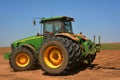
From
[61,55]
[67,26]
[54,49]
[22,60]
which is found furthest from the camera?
[22,60]

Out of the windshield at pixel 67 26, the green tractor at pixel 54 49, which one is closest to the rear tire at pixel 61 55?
the green tractor at pixel 54 49

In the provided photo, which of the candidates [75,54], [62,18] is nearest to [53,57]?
[75,54]

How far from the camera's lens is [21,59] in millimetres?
12992

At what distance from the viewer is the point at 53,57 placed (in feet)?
36.8

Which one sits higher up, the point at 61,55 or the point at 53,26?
the point at 53,26

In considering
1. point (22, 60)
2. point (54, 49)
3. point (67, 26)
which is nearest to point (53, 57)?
point (54, 49)

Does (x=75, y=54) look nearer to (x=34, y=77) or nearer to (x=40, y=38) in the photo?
(x=34, y=77)

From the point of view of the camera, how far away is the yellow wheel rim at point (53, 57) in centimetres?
1097

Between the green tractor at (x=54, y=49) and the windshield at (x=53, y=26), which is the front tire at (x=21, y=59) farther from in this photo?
the windshield at (x=53, y=26)

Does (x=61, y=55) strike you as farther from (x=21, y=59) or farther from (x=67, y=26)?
(x=21, y=59)

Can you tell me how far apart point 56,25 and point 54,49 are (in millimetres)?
1521

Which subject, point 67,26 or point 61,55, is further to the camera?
point 67,26

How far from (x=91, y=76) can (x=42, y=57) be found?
2.34 meters

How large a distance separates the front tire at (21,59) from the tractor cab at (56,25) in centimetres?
128
